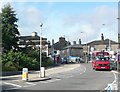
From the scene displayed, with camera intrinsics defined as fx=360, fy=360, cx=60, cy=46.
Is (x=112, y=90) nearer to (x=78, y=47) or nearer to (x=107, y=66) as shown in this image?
(x=107, y=66)

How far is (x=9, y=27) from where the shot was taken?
5125 centimetres

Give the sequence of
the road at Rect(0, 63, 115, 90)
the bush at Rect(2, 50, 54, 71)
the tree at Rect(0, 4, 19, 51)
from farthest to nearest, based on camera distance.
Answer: the tree at Rect(0, 4, 19, 51) < the bush at Rect(2, 50, 54, 71) < the road at Rect(0, 63, 115, 90)

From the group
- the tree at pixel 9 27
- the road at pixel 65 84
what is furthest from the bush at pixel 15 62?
the road at pixel 65 84

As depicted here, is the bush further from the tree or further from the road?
the road

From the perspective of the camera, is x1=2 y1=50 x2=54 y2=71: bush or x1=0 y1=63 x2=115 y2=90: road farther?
x1=2 y1=50 x2=54 y2=71: bush

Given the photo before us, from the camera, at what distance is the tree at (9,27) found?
49.9 meters

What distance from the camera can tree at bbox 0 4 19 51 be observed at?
4991 centimetres

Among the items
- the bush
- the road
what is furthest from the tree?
the road

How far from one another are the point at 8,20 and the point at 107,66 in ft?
52.7

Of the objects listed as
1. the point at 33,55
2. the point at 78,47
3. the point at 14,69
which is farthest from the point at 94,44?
the point at 14,69

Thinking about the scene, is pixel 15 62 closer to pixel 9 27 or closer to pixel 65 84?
pixel 9 27

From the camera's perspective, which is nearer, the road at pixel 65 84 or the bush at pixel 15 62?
the road at pixel 65 84

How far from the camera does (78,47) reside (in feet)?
501

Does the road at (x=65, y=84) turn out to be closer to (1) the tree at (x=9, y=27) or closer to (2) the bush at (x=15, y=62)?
(2) the bush at (x=15, y=62)
